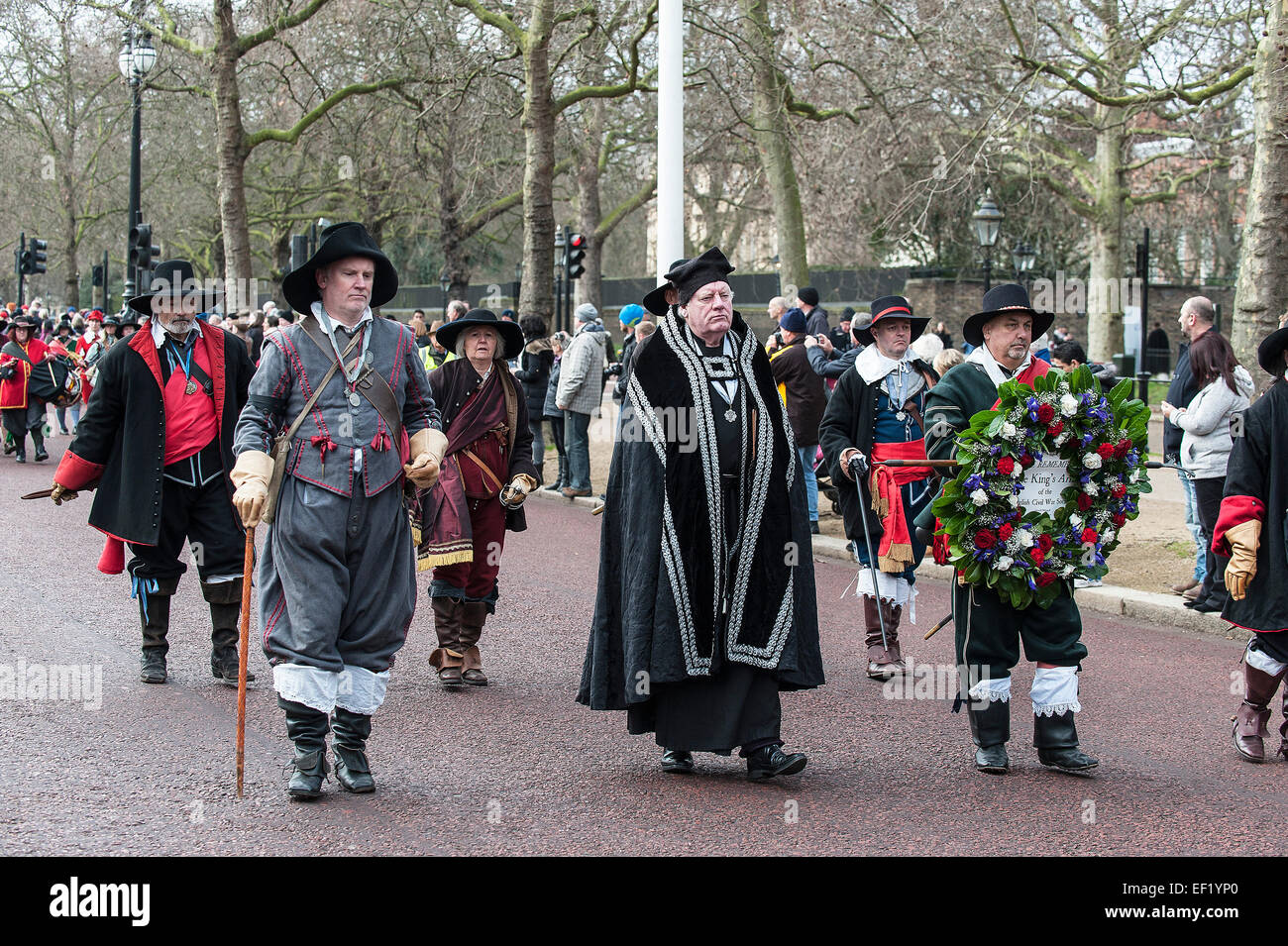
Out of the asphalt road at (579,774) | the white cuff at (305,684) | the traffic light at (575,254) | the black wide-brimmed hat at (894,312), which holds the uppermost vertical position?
the traffic light at (575,254)

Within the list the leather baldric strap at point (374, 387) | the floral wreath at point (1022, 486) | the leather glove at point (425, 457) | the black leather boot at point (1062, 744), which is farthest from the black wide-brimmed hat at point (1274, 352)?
the leather baldric strap at point (374, 387)

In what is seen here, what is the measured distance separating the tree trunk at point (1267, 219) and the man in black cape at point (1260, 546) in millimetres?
5254

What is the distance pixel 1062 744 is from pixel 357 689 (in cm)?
282

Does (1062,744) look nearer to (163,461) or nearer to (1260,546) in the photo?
(1260,546)

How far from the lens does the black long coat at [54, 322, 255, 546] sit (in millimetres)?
7297

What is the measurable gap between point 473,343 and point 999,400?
3.06 metres

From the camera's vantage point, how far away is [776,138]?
20953 millimetres

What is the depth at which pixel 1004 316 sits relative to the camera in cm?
621

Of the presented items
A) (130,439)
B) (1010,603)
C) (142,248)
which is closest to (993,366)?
(1010,603)

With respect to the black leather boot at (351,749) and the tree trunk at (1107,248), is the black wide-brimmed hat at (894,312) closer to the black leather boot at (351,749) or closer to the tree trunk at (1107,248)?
the black leather boot at (351,749)

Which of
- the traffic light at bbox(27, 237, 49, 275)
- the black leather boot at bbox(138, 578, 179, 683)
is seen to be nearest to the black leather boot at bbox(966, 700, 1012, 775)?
the black leather boot at bbox(138, 578, 179, 683)

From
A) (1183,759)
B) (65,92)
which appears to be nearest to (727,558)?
(1183,759)

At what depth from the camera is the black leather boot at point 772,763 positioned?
18.7 ft

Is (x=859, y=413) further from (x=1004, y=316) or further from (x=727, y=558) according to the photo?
(x=727, y=558)
